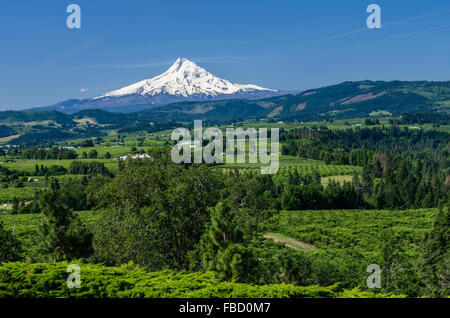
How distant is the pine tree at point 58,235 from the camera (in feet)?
74.5

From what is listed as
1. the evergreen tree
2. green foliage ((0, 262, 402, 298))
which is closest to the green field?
the evergreen tree

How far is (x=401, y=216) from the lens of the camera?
81.1 m

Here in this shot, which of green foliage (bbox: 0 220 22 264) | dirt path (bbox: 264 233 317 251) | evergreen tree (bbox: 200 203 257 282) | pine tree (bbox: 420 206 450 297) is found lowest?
dirt path (bbox: 264 233 317 251)

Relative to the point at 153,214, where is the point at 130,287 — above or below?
below

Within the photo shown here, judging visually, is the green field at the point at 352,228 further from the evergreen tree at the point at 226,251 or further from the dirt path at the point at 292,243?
the evergreen tree at the point at 226,251

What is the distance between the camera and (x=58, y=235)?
22812 millimetres

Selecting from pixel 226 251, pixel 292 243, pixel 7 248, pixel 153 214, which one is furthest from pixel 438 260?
pixel 7 248

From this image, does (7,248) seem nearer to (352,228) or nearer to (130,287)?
(130,287)

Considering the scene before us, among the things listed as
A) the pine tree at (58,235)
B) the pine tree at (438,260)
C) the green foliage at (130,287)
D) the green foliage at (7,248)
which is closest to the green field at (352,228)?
the pine tree at (438,260)

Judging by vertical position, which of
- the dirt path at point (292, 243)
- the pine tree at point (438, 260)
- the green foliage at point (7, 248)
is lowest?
the dirt path at point (292, 243)

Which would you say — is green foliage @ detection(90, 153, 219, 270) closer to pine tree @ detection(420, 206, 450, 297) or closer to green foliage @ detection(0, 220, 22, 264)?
green foliage @ detection(0, 220, 22, 264)

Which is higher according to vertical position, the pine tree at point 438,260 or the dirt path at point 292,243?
the pine tree at point 438,260

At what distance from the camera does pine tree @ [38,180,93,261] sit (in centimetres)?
2270
